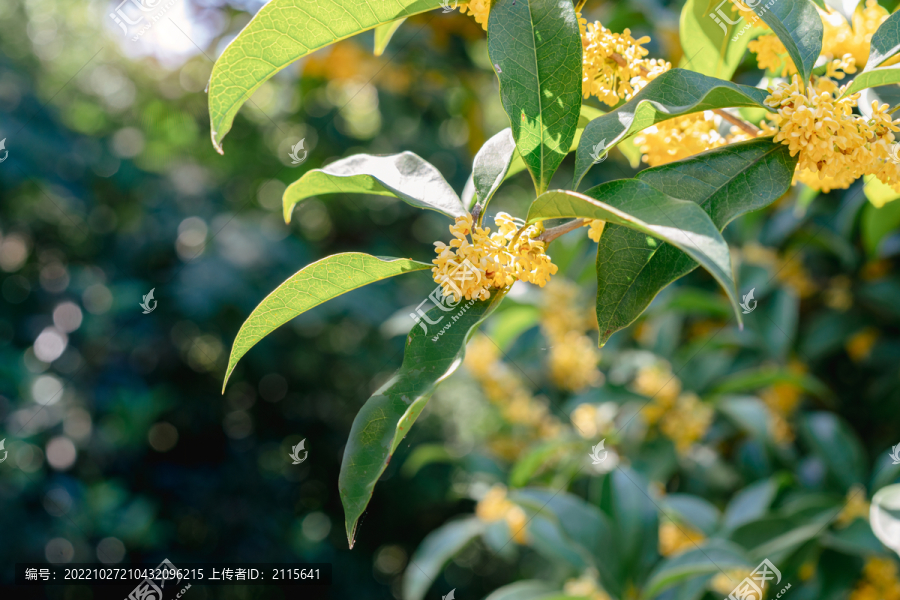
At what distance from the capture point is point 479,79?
281cm

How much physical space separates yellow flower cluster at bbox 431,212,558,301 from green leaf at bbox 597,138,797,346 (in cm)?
6

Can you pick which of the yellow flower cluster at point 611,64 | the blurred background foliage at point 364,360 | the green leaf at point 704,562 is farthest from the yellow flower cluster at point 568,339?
the yellow flower cluster at point 611,64

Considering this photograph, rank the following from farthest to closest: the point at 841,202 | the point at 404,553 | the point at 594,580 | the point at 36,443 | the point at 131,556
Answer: the point at 404,553 < the point at 131,556 < the point at 36,443 < the point at 841,202 < the point at 594,580

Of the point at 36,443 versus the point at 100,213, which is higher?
the point at 100,213

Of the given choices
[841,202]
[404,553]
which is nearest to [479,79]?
[841,202]

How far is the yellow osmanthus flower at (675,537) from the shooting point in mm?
1630

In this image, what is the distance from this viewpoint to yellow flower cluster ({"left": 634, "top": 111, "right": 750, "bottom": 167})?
2.20ft

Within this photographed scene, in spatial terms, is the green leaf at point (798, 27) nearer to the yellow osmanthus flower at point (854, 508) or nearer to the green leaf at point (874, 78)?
the green leaf at point (874, 78)

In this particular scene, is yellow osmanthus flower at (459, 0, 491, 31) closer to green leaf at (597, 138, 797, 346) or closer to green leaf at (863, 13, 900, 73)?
green leaf at (597, 138, 797, 346)

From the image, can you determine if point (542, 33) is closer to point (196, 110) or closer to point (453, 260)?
point (453, 260)

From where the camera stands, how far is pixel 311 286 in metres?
0.55

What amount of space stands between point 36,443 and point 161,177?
55.1 inches

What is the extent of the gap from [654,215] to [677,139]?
10.9 inches

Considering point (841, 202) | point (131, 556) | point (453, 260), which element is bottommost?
point (131, 556)
